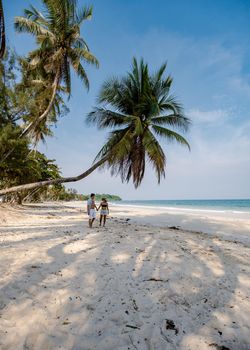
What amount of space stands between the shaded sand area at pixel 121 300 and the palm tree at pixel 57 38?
9.84m

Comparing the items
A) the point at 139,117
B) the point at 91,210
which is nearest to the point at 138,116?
the point at 139,117

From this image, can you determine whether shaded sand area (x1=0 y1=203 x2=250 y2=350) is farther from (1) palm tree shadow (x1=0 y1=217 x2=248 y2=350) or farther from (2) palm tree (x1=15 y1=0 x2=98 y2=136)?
(2) palm tree (x1=15 y1=0 x2=98 y2=136)

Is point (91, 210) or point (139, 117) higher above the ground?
point (139, 117)

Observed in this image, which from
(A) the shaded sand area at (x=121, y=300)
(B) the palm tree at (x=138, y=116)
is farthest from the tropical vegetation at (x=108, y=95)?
(A) the shaded sand area at (x=121, y=300)

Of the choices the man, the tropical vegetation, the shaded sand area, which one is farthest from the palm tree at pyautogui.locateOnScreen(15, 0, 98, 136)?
the shaded sand area

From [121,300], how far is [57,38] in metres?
14.4

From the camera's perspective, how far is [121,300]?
2777 mm

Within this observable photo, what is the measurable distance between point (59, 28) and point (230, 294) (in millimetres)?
14941

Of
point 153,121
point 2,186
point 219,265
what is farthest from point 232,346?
point 2,186

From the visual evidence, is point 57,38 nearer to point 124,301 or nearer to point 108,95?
point 108,95

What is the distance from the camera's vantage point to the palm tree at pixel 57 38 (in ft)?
39.6

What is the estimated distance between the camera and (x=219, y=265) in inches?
162

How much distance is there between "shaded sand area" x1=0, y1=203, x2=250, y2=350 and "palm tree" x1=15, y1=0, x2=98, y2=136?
9.84m

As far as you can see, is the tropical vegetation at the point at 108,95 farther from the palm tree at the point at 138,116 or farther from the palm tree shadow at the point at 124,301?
the palm tree shadow at the point at 124,301
